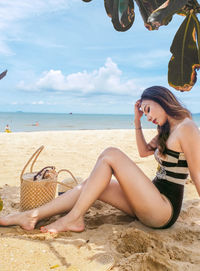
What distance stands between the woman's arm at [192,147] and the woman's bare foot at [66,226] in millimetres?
837

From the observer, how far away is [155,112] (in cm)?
202

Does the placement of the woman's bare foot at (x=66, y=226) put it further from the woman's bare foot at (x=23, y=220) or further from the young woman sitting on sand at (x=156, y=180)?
the woman's bare foot at (x=23, y=220)

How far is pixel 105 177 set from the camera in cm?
196

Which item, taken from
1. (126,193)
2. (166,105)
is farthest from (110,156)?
(166,105)

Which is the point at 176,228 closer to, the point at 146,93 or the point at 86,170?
the point at 146,93

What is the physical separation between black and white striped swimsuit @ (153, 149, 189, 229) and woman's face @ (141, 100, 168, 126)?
0.23 metres

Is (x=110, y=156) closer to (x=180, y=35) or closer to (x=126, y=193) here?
(x=126, y=193)

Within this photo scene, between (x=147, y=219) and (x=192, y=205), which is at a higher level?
(x=147, y=219)

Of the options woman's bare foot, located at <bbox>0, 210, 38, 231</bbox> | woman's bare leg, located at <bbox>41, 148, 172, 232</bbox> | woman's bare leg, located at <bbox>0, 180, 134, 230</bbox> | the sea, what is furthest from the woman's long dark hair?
the sea

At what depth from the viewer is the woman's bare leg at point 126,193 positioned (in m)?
1.89

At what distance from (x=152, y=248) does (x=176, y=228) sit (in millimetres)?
440

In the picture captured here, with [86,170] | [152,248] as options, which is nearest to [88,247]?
[152,248]

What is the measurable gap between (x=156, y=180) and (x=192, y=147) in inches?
15.2

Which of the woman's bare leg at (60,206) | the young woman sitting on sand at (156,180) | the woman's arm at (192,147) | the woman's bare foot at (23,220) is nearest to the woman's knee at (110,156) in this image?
the young woman sitting on sand at (156,180)
